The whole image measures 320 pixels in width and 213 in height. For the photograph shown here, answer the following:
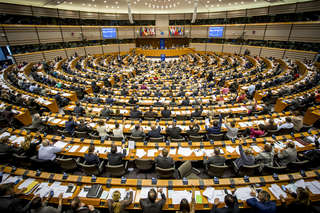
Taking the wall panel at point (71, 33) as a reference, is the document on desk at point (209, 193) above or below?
below

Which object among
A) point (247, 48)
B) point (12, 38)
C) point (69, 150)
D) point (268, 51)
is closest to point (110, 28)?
point (12, 38)

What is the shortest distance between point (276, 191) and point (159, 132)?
161 inches

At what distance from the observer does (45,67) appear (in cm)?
1833

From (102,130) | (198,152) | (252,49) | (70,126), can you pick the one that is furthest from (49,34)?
(252,49)

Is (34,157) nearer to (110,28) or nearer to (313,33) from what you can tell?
(313,33)

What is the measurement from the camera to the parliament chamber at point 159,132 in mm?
3902

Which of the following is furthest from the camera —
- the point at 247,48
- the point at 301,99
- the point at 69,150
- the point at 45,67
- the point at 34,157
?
the point at 247,48

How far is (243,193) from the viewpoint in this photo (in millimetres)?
3971

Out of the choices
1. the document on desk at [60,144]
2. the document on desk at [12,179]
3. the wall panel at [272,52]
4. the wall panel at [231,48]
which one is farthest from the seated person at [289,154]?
the wall panel at [231,48]

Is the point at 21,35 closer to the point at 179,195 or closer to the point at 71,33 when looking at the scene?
the point at 71,33

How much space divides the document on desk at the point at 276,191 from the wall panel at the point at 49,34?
3029cm

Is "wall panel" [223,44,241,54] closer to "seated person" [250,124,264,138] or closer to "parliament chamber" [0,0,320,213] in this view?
"parliament chamber" [0,0,320,213]

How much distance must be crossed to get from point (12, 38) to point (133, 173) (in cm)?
2517

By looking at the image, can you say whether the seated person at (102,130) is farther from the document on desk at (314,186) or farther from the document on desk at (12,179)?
the document on desk at (314,186)
